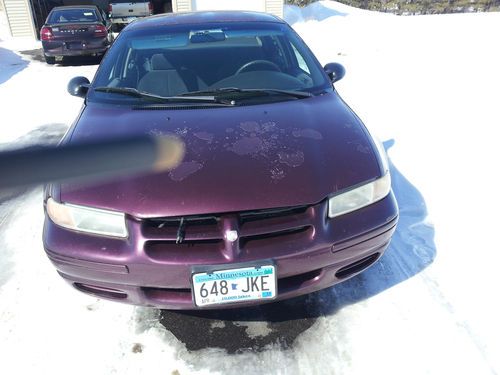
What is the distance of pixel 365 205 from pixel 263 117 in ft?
2.50

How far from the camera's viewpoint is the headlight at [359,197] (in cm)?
180

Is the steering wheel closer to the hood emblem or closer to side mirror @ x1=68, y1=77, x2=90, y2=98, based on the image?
side mirror @ x1=68, y1=77, x2=90, y2=98

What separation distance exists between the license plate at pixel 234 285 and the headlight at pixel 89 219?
0.39m

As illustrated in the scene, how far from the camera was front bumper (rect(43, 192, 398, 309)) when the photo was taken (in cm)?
168

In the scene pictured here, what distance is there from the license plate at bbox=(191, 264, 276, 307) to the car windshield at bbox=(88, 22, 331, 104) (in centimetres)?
119

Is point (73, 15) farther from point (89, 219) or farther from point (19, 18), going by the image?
point (89, 219)

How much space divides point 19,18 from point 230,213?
16792 millimetres

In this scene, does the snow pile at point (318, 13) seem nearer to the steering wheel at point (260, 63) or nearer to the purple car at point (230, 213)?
the steering wheel at point (260, 63)

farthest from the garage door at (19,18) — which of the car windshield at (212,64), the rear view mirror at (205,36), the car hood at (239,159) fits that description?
the car hood at (239,159)

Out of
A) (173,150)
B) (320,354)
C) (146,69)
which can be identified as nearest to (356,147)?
(320,354)

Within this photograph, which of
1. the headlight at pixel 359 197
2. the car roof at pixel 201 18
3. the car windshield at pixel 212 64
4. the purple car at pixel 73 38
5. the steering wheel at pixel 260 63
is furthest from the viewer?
the purple car at pixel 73 38

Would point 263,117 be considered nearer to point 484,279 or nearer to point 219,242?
point 219,242

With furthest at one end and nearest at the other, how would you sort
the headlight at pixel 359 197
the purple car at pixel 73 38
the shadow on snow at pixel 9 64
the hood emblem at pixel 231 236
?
the purple car at pixel 73 38
the shadow on snow at pixel 9 64
the headlight at pixel 359 197
the hood emblem at pixel 231 236

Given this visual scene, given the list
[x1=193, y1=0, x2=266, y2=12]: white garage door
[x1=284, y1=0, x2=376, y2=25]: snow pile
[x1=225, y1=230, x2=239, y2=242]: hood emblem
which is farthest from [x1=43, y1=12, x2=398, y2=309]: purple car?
[x1=284, y1=0, x2=376, y2=25]: snow pile
